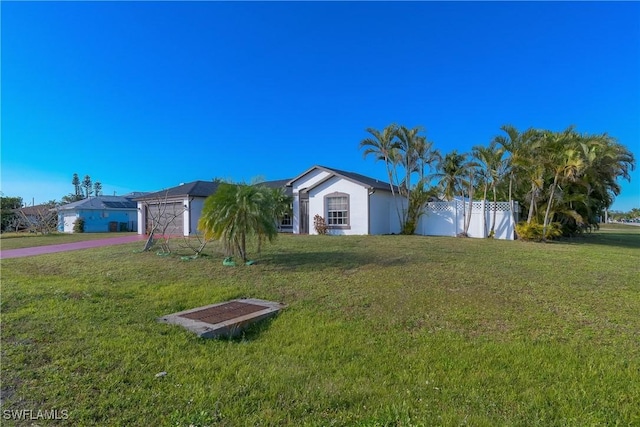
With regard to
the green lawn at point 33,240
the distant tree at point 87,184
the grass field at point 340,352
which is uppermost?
the distant tree at point 87,184

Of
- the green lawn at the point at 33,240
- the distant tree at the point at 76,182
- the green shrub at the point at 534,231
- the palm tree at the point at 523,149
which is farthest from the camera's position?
the distant tree at the point at 76,182

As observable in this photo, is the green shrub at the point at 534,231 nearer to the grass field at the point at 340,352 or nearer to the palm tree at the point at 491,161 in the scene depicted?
the palm tree at the point at 491,161

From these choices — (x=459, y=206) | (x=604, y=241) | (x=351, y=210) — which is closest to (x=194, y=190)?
(x=351, y=210)

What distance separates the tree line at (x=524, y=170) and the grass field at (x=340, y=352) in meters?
9.65

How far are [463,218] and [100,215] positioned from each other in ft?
115

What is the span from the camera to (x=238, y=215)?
8836mm

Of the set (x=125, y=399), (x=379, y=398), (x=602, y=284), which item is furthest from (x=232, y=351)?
(x=602, y=284)

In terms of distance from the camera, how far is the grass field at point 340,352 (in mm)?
2689

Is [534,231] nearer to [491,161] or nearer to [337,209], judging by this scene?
[491,161]

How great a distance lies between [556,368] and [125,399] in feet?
13.3

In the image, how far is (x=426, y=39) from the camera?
1546 centimetres

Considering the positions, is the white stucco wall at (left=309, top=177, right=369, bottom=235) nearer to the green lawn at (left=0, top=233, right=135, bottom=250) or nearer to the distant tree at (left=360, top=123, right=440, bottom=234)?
the distant tree at (left=360, top=123, right=440, bottom=234)

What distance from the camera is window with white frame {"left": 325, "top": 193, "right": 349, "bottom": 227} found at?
1955 cm

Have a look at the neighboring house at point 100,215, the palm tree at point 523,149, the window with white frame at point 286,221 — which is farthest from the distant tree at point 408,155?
the neighboring house at point 100,215
